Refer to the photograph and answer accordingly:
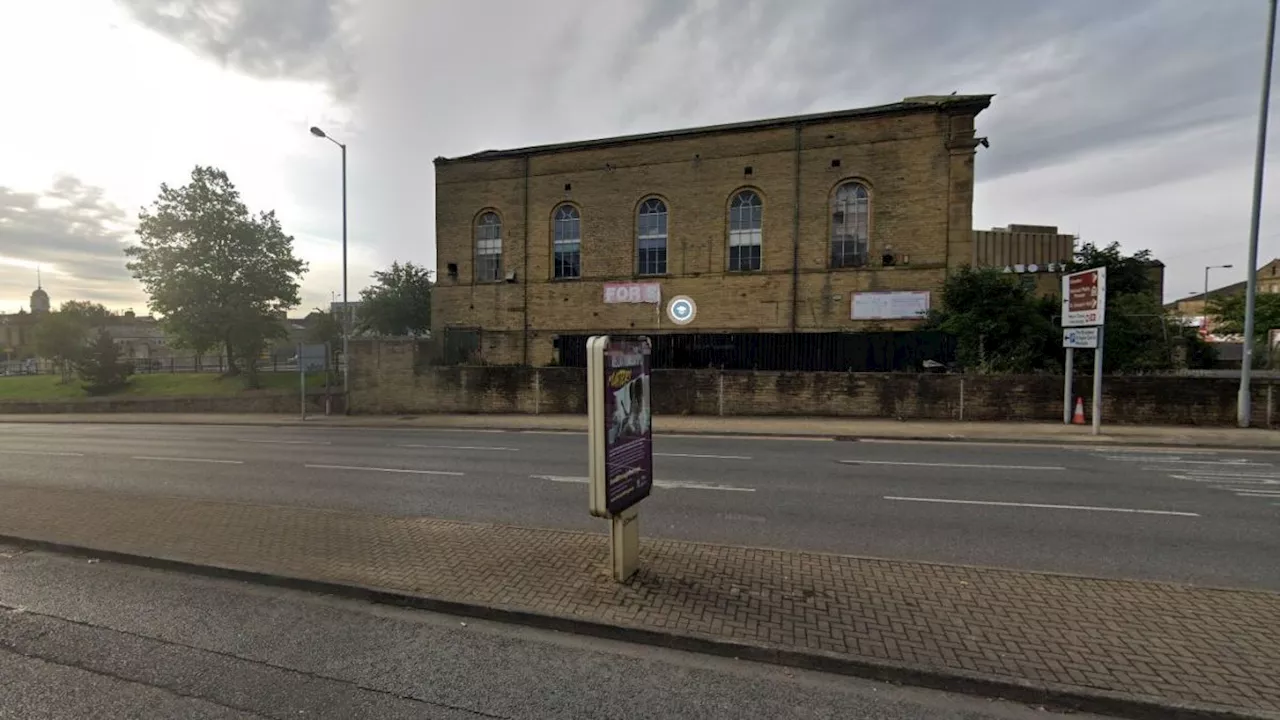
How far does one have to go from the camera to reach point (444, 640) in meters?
3.87

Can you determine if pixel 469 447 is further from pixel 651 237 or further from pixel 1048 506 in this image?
pixel 651 237

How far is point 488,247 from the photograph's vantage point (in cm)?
3112

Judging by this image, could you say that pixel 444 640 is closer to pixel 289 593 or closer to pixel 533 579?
pixel 533 579

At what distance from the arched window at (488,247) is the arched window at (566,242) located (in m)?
3.26

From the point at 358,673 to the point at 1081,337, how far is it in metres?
17.8

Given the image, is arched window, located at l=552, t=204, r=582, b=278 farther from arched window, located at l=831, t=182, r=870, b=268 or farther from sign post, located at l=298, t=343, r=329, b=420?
Result: arched window, located at l=831, t=182, r=870, b=268

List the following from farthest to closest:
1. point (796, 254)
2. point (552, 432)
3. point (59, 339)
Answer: point (59, 339)
point (796, 254)
point (552, 432)

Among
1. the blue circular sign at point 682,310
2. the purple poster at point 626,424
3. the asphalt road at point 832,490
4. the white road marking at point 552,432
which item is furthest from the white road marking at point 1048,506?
the blue circular sign at point 682,310

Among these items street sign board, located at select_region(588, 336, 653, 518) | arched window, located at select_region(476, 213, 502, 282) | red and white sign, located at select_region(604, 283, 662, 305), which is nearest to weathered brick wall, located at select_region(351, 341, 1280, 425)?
red and white sign, located at select_region(604, 283, 662, 305)

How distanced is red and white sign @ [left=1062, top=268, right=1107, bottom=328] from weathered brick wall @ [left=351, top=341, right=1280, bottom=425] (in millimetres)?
2076

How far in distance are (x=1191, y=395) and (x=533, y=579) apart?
63.7 feet

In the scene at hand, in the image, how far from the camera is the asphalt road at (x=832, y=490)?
5.91 metres

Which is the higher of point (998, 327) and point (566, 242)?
point (566, 242)

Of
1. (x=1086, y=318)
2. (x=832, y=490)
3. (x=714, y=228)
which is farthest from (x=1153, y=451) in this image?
(x=714, y=228)
